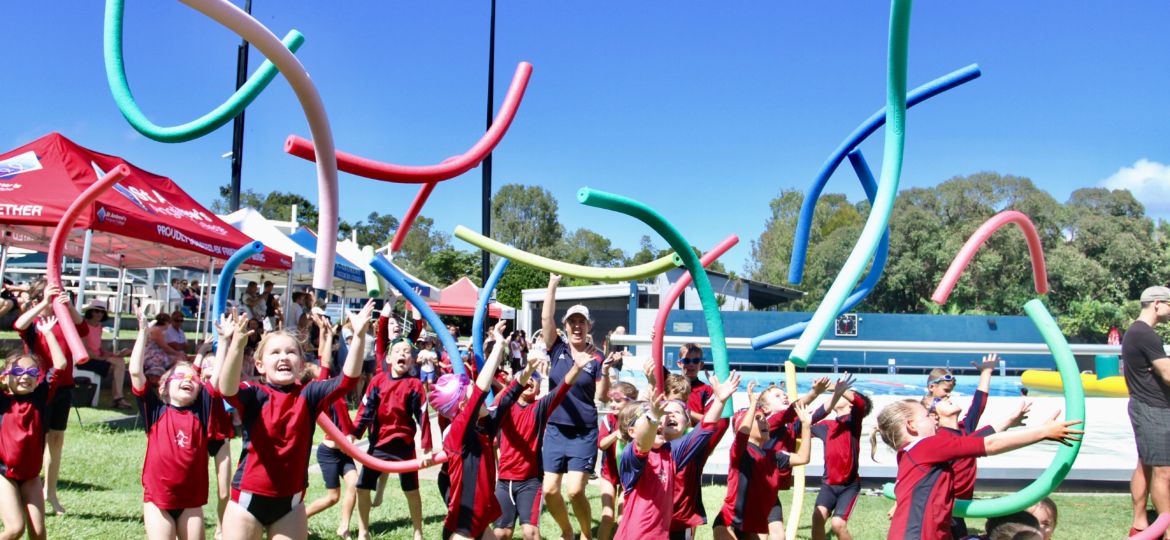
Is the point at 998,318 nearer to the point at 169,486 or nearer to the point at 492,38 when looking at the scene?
the point at 492,38

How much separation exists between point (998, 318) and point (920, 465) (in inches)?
1074

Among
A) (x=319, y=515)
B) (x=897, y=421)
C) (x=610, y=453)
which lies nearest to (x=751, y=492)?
(x=610, y=453)

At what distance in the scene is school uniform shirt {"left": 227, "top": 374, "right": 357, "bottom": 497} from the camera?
4539mm

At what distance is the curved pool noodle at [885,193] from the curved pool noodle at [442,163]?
182 centimetres

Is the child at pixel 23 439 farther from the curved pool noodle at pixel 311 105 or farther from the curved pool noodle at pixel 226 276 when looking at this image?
the curved pool noodle at pixel 311 105

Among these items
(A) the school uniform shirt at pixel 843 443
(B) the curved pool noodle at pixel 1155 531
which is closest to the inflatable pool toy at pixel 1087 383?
(A) the school uniform shirt at pixel 843 443

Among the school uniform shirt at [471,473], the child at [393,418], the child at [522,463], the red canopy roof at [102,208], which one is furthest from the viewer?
the red canopy roof at [102,208]

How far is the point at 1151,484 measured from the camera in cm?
620

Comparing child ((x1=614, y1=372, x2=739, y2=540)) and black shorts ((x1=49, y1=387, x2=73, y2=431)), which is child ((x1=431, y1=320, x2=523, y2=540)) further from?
black shorts ((x1=49, y1=387, x2=73, y2=431))

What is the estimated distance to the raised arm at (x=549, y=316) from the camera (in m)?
6.50

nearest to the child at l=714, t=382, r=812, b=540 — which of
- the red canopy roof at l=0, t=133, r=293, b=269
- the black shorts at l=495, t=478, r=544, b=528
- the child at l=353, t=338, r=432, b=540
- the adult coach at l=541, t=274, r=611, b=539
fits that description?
the adult coach at l=541, t=274, r=611, b=539

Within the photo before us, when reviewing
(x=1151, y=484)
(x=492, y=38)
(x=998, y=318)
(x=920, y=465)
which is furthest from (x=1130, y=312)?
(x=920, y=465)

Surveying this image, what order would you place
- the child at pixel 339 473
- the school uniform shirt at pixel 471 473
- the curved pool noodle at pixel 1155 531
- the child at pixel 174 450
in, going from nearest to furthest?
the curved pool noodle at pixel 1155 531
the child at pixel 174 450
the school uniform shirt at pixel 471 473
the child at pixel 339 473

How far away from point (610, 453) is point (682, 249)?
8.01ft
